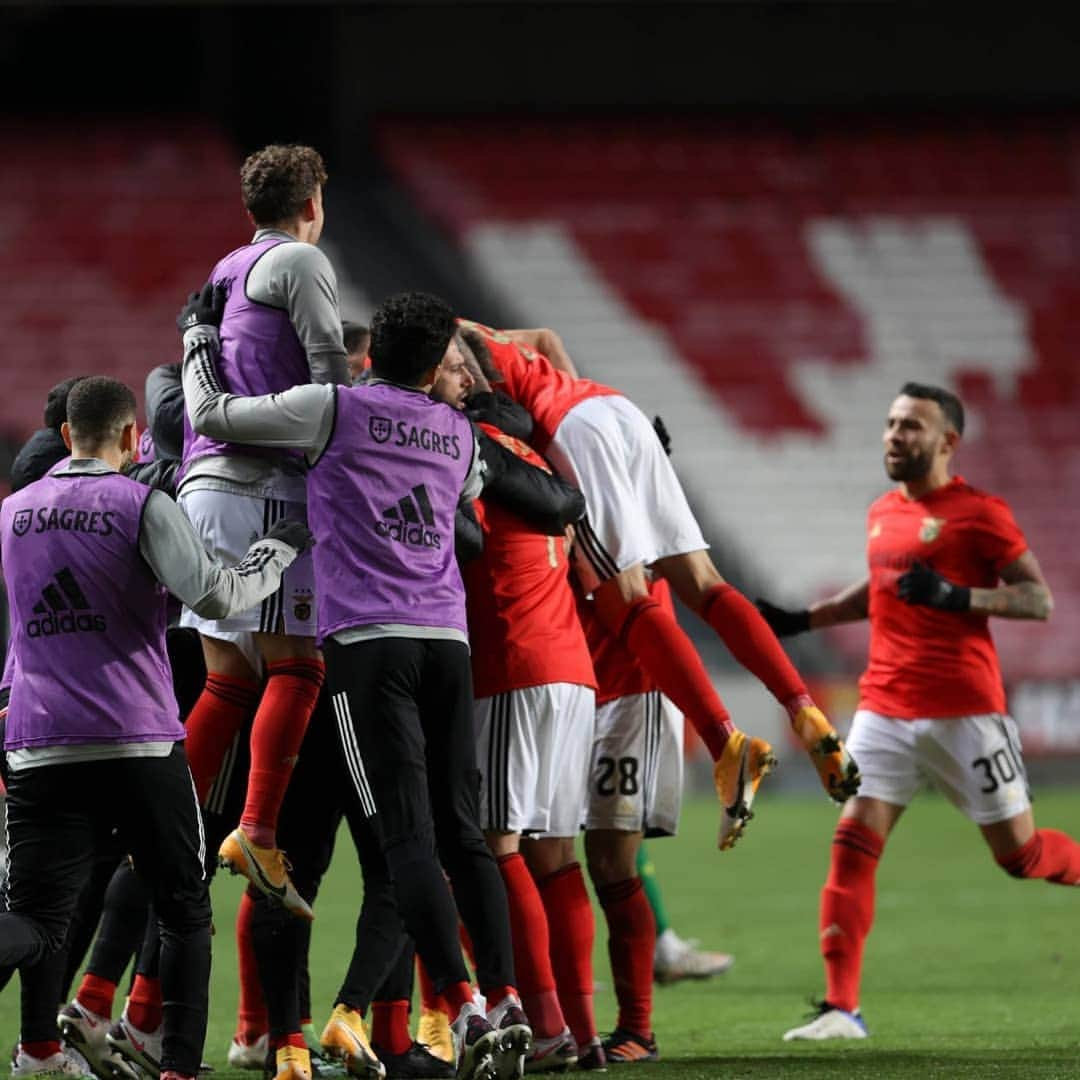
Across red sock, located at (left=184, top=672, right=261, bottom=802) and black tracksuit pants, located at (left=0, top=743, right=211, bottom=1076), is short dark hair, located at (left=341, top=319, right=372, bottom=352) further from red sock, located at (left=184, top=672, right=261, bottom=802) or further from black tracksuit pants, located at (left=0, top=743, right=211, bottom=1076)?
black tracksuit pants, located at (left=0, top=743, right=211, bottom=1076)

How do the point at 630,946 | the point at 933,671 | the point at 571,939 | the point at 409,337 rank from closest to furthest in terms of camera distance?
the point at 409,337 → the point at 571,939 → the point at 630,946 → the point at 933,671

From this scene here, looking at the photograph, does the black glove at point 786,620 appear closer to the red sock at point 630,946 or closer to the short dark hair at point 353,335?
the red sock at point 630,946

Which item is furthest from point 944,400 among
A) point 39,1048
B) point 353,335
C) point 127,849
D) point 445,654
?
point 39,1048

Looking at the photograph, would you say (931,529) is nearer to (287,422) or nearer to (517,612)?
(517,612)

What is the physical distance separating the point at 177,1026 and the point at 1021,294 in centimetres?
1848

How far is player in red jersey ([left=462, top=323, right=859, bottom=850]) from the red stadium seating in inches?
568

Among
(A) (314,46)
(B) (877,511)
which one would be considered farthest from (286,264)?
(A) (314,46)

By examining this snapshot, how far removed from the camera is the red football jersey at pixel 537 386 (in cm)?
598

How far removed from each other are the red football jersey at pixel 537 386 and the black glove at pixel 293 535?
1.32m

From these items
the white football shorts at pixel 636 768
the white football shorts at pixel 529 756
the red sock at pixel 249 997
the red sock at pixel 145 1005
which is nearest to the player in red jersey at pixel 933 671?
the white football shorts at pixel 636 768

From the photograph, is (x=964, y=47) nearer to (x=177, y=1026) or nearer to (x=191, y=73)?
(x=191, y=73)

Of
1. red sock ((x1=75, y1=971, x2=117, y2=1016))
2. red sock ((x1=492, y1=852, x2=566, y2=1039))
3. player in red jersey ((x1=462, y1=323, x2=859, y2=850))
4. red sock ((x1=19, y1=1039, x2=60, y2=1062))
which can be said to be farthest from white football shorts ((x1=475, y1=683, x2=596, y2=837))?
red sock ((x1=19, y1=1039, x2=60, y2=1062))

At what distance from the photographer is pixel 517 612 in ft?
18.3

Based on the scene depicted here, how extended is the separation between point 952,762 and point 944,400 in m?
1.33
